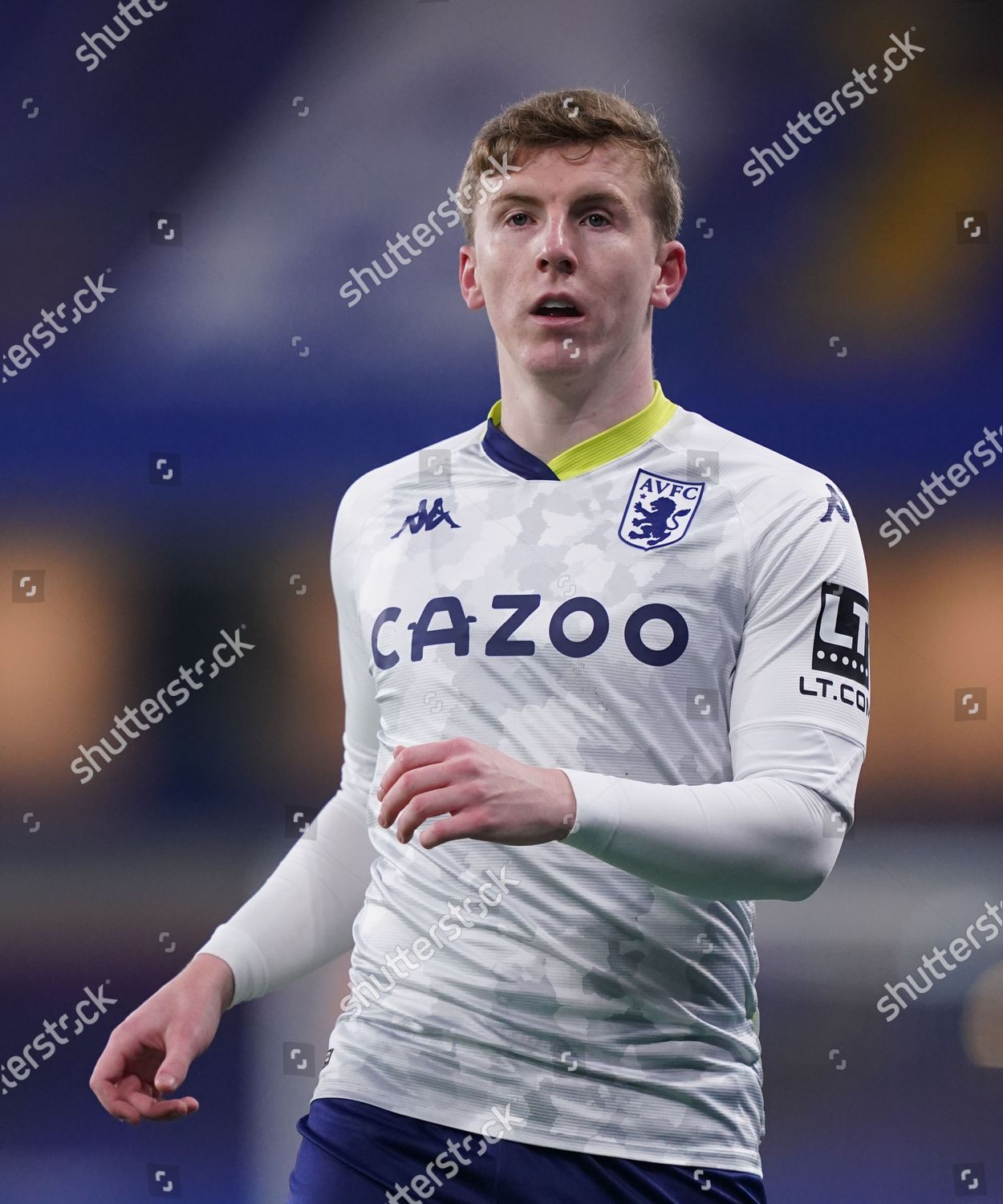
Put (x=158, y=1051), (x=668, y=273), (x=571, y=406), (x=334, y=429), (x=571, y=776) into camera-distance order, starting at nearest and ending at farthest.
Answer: (x=571, y=776), (x=158, y=1051), (x=571, y=406), (x=668, y=273), (x=334, y=429)

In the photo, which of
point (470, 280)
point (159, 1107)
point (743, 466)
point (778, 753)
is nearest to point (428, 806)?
point (778, 753)

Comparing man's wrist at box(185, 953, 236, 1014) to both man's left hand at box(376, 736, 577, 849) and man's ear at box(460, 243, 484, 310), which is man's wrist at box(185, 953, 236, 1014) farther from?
man's ear at box(460, 243, 484, 310)

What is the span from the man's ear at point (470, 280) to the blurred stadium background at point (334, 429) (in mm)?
1060

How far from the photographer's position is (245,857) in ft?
9.36

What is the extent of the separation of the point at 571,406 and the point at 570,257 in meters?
0.18

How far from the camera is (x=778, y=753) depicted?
135 centimetres

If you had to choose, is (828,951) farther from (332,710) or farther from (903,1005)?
(332,710)

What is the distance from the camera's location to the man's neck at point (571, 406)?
1664 millimetres

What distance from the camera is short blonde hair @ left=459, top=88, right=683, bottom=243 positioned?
1679 millimetres

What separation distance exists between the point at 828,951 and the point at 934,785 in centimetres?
39

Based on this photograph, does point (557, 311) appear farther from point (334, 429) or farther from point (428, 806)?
point (334, 429)

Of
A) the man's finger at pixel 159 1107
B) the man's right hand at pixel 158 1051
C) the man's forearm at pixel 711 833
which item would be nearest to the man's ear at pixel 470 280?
the man's forearm at pixel 711 833

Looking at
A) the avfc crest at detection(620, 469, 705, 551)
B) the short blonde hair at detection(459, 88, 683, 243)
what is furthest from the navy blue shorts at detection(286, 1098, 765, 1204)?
the short blonde hair at detection(459, 88, 683, 243)

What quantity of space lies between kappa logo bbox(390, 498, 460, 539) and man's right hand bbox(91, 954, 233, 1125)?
22.8 inches
